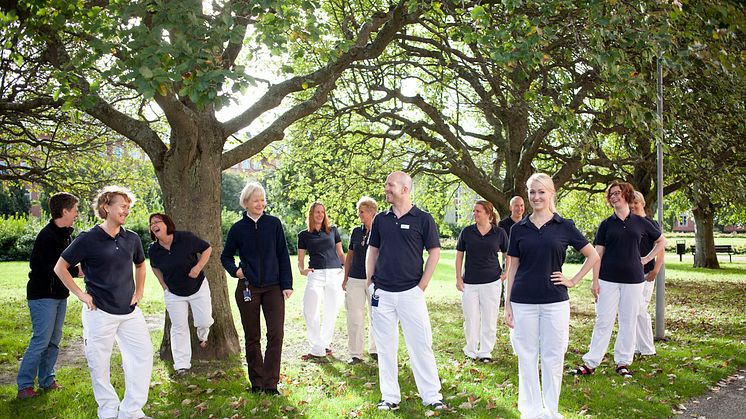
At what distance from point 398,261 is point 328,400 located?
1.71 metres

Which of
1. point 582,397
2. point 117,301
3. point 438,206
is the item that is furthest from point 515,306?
point 438,206

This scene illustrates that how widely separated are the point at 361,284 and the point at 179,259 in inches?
106

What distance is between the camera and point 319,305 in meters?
9.67

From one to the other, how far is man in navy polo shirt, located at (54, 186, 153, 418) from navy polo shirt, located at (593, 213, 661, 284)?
5.39 m

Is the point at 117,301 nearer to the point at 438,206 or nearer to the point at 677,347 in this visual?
the point at 677,347

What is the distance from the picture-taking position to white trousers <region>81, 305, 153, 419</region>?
592 centimetres

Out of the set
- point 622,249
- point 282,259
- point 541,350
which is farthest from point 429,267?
point 622,249

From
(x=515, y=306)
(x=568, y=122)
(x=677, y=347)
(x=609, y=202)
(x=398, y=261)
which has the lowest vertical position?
(x=677, y=347)

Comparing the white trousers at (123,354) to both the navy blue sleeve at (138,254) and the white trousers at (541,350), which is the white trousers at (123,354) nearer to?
the navy blue sleeve at (138,254)

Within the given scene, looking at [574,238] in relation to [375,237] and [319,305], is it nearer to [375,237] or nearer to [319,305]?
[375,237]

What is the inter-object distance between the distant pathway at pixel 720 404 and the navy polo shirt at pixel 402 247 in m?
2.92

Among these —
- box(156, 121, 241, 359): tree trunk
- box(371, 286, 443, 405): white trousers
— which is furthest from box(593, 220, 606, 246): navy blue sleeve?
box(156, 121, 241, 359): tree trunk

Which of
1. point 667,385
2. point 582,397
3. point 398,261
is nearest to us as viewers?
point 398,261

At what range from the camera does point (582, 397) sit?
6906mm
